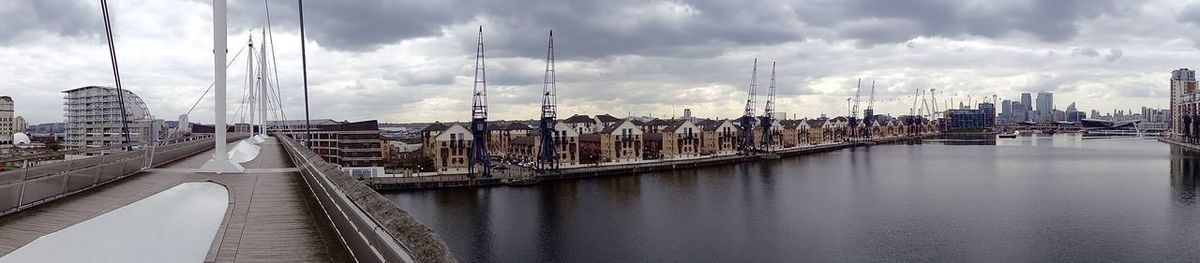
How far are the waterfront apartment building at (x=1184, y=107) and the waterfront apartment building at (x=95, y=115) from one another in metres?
64.8

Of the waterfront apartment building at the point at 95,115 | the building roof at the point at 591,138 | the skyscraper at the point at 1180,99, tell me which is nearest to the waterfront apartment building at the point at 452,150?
the building roof at the point at 591,138

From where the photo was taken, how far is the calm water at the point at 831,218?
1256cm

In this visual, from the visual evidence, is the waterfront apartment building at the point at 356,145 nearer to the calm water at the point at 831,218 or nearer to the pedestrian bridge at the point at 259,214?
the calm water at the point at 831,218

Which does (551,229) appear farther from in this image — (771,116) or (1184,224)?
(771,116)

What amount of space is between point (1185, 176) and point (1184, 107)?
1626 inches

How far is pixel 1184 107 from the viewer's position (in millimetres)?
57750

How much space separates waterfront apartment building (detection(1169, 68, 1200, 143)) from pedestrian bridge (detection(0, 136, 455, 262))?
62472mm

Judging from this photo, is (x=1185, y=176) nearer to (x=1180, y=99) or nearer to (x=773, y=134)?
(x=773, y=134)

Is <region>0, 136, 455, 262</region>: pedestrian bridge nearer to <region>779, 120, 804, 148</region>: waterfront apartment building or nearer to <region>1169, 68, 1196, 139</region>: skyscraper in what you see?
<region>779, 120, 804, 148</region>: waterfront apartment building

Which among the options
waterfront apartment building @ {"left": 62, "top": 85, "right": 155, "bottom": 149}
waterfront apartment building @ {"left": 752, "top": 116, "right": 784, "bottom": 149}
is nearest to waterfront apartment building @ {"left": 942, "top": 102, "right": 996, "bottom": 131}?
waterfront apartment building @ {"left": 752, "top": 116, "right": 784, "bottom": 149}

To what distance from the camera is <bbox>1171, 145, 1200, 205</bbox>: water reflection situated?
65.6 feet

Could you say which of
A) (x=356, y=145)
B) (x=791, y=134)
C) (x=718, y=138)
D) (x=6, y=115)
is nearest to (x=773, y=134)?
(x=791, y=134)

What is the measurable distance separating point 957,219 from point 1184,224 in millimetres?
4679

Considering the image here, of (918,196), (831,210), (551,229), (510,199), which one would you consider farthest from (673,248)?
(918,196)
